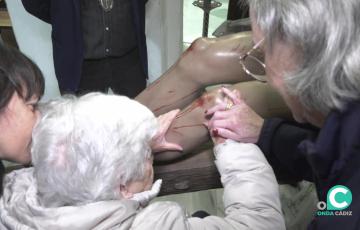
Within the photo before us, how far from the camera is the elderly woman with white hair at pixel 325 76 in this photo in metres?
0.62

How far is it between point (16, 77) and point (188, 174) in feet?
1.63

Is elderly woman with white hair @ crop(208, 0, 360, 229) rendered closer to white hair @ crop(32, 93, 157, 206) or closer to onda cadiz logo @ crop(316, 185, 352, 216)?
onda cadiz logo @ crop(316, 185, 352, 216)

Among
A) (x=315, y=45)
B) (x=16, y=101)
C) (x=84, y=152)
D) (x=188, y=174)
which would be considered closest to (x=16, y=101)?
(x=16, y=101)

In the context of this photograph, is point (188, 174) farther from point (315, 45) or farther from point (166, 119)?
point (315, 45)

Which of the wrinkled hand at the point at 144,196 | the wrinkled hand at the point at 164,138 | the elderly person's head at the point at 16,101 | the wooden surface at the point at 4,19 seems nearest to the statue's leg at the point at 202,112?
the wrinkled hand at the point at 164,138

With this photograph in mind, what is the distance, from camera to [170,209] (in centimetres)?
79

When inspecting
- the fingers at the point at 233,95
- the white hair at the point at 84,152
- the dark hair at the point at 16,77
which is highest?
the dark hair at the point at 16,77

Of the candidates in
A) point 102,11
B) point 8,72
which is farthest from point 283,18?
point 102,11

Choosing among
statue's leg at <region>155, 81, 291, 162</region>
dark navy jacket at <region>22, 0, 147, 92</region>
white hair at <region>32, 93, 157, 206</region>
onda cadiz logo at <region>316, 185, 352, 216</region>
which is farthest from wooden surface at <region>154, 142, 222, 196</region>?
dark navy jacket at <region>22, 0, 147, 92</region>

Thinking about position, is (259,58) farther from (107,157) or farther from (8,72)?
(8,72)

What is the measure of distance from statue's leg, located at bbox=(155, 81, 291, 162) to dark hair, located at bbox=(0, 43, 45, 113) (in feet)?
1.20

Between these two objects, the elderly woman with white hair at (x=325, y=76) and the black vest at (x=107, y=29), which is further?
the black vest at (x=107, y=29)

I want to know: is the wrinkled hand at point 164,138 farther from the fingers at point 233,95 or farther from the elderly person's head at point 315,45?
the elderly person's head at point 315,45

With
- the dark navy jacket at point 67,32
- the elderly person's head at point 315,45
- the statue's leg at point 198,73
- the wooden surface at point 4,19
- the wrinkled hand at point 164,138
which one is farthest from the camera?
the wooden surface at point 4,19
